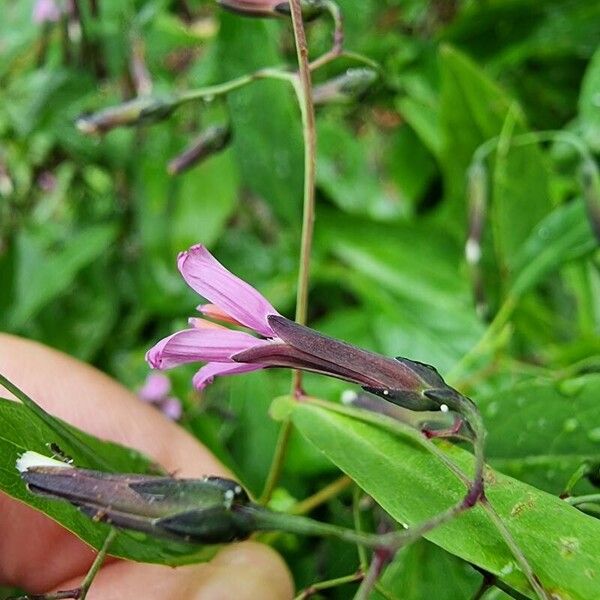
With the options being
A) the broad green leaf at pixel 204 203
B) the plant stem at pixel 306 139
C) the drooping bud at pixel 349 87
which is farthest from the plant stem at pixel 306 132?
the broad green leaf at pixel 204 203

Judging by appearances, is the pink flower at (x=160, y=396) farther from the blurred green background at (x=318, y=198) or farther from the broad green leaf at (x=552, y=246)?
the broad green leaf at (x=552, y=246)

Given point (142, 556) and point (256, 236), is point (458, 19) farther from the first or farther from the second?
point (142, 556)

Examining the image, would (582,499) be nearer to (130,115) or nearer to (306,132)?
(306,132)

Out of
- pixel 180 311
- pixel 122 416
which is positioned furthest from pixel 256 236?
pixel 122 416

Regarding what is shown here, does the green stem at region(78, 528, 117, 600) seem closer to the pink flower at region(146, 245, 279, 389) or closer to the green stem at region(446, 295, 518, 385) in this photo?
the pink flower at region(146, 245, 279, 389)

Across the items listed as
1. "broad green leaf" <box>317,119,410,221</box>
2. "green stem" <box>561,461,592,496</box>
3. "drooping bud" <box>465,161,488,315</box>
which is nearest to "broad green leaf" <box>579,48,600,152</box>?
"drooping bud" <box>465,161,488,315</box>

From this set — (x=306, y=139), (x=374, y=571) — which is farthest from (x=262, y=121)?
(x=374, y=571)
